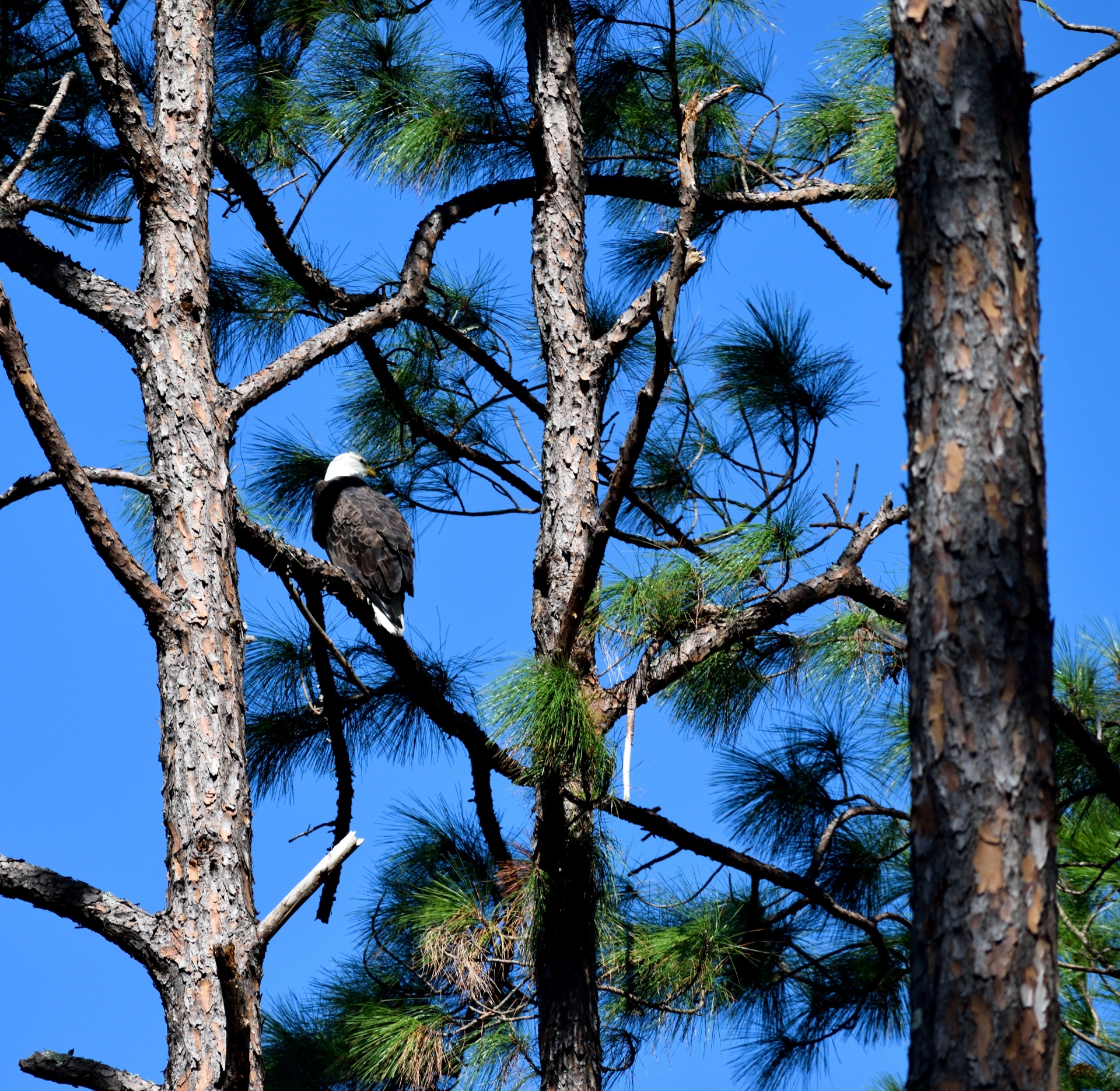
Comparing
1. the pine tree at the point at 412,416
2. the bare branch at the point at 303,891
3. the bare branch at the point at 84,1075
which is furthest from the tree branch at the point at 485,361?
the bare branch at the point at 84,1075

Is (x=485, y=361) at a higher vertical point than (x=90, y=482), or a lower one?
higher

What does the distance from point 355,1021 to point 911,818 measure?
2114 mm

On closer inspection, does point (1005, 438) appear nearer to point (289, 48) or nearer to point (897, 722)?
point (897, 722)

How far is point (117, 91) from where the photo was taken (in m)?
3.36

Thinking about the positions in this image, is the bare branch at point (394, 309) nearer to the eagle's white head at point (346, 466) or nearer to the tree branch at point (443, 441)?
the tree branch at point (443, 441)

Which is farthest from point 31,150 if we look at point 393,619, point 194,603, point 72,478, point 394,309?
point 393,619

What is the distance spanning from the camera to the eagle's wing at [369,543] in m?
4.66

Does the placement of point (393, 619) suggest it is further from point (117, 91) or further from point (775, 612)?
point (117, 91)

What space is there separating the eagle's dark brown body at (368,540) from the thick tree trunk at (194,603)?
1330 mm

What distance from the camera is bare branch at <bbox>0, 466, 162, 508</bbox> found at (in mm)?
3059

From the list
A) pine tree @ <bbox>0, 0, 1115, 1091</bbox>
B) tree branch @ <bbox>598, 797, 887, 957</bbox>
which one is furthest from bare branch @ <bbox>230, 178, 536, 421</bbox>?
tree branch @ <bbox>598, 797, 887, 957</bbox>

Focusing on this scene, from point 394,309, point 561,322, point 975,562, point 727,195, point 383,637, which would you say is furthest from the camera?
point 727,195

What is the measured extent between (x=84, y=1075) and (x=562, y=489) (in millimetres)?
1985

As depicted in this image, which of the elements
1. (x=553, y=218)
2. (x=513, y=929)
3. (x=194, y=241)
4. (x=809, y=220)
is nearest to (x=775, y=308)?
(x=809, y=220)
